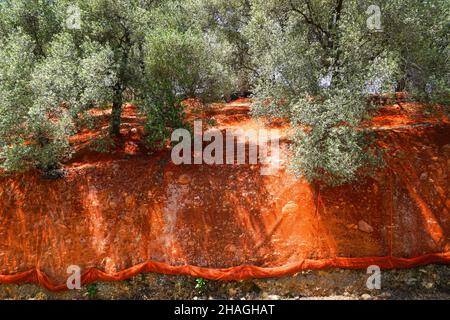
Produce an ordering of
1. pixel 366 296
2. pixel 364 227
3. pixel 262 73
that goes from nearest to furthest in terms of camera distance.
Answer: pixel 366 296, pixel 364 227, pixel 262 73

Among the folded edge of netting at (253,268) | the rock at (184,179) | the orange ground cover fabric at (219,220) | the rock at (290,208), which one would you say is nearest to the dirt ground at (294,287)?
the folded edge of netting at (253,268)

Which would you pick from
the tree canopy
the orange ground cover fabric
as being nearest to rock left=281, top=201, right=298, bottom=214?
the orange ground cover fabric

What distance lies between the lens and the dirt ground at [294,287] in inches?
499

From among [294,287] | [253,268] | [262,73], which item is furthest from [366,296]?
[262,73]

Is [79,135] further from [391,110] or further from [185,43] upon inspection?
[391,110]

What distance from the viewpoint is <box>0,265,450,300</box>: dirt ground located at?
12.7 m

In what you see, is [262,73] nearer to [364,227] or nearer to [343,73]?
[343,73]

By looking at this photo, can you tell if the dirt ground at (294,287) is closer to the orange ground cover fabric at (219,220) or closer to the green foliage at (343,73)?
the orange ground cover fabric at (219,220)

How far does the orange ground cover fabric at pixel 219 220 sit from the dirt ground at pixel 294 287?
1.08 feet

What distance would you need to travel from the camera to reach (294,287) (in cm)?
1284

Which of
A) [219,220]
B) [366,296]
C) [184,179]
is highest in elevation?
[184,179]

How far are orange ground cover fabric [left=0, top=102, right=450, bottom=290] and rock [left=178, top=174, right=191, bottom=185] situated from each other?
0.04m

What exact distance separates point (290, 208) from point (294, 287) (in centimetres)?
280

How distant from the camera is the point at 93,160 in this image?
1606 centimetres
